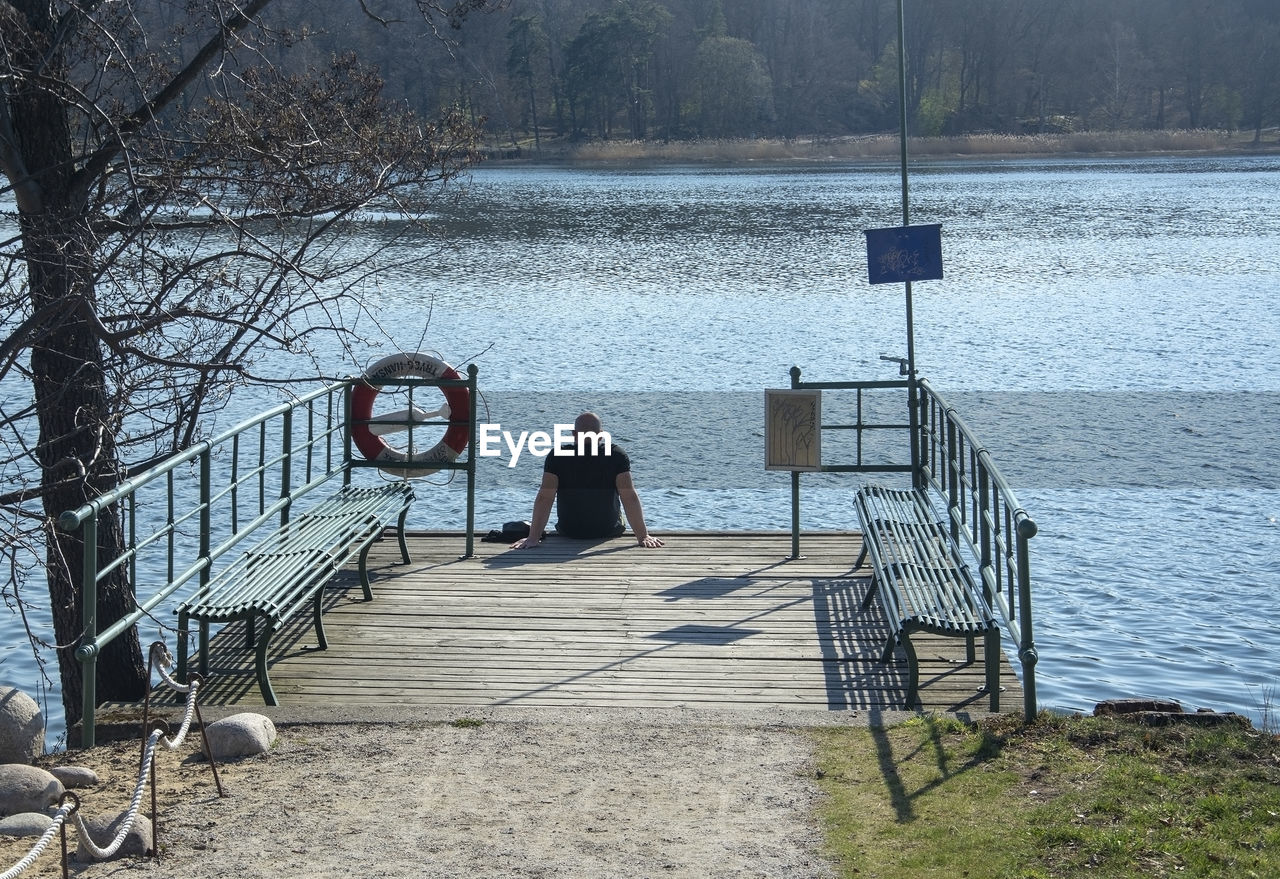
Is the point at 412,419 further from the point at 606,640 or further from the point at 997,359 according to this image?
the point at 997,359

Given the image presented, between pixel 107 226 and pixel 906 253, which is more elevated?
pixel 107 226

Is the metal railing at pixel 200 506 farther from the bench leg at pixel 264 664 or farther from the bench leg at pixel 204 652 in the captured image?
the bench leg at pixel 264 664

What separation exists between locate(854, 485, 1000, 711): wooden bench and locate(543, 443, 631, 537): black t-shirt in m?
1.69

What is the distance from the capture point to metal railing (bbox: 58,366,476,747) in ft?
18.7

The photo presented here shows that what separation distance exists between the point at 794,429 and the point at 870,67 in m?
112

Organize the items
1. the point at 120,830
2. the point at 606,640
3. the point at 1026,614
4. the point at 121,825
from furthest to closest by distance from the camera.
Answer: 1. the point at 606,640
2. the point at 1026,614
3. the point at 121,825
4. the point at 120,830

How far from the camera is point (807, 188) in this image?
59.8 metres

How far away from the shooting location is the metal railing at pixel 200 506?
18.7 ft

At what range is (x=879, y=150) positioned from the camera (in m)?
82.3

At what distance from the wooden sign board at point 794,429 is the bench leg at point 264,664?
3879 mm

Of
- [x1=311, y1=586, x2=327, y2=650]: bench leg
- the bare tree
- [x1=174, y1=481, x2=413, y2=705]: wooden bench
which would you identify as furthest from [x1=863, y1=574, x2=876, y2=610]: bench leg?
the bare tree

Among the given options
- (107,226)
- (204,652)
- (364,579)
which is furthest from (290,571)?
(107,226)

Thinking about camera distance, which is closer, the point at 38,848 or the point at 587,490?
the point at 38,848

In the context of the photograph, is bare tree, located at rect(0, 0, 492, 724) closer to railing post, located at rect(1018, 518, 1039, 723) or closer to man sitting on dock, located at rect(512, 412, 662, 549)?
man sitting on dock, located at rect(512, 412, 662, 549)
